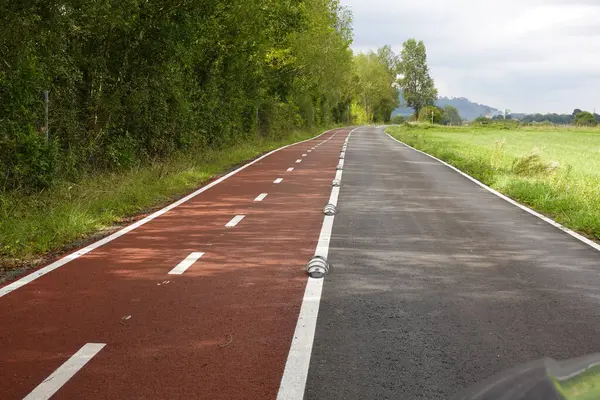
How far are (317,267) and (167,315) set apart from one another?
81.8 inches

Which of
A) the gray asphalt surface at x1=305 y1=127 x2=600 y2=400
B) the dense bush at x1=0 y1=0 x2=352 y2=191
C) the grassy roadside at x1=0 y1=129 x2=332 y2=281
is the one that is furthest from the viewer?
the dense bush at x1=0 y1=0 x2=352 y2=191

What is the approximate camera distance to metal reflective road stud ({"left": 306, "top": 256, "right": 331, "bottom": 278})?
22.6 ft

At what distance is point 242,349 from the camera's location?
15.3 ft

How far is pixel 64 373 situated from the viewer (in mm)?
4160

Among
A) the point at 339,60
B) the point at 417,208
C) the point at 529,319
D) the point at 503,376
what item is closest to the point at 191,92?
the point at 417,208

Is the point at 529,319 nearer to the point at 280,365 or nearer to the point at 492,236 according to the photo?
the point at 280,365

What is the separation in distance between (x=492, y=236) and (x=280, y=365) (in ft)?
19.8

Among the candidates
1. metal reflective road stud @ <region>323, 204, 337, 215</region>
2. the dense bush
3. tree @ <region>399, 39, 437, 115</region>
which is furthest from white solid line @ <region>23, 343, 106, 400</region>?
tree @ <region>399, 39, 437, 115</region>

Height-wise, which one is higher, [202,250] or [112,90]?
[112,90]

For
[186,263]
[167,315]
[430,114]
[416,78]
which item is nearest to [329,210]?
[186,263]

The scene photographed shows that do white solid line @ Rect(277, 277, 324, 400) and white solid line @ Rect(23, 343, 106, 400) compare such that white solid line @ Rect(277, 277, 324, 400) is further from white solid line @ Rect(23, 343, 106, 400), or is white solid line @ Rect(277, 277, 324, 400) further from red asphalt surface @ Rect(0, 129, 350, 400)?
white solid line @ Rect(23, 343, 106, 400)

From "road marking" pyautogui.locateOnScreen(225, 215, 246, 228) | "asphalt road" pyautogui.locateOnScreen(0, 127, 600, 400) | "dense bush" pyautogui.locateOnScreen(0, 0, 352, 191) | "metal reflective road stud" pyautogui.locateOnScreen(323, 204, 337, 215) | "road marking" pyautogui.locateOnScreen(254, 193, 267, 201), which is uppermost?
"dense bush" pyautogui.locateOnScreen(0, 0, 352, 191)

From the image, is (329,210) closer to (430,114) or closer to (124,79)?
(124,79)

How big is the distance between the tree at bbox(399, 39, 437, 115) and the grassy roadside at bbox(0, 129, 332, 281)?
409 ft
